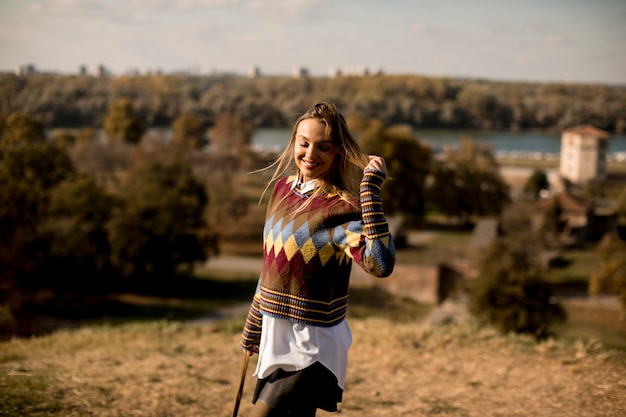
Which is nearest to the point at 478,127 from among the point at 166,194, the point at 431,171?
the point at 431,171

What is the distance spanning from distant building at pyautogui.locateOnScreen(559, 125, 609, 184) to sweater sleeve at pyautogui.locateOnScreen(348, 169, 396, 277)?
4799 cm

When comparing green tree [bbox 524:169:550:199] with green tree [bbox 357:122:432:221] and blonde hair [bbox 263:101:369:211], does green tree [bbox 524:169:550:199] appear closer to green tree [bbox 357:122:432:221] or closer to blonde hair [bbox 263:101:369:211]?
green tree [bbox 357:122:432:221]

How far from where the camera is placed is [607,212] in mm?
38000

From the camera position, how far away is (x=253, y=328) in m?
3.12

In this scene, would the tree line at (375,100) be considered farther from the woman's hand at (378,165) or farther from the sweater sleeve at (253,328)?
the woman's hand at (378,165)

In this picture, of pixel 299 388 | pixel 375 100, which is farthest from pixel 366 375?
pixel 375 100

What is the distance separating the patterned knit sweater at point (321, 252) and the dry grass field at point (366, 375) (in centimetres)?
192

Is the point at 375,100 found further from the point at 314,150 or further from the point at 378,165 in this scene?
the point at 378,165

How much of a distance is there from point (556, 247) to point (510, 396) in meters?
28.9

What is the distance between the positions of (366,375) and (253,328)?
2746mm

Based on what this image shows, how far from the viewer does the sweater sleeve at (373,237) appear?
8.51 ft

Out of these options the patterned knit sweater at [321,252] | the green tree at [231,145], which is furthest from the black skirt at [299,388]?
the green tree at [231,145]

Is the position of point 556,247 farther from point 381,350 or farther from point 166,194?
point 381,350

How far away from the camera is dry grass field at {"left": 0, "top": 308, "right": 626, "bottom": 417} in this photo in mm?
4520
